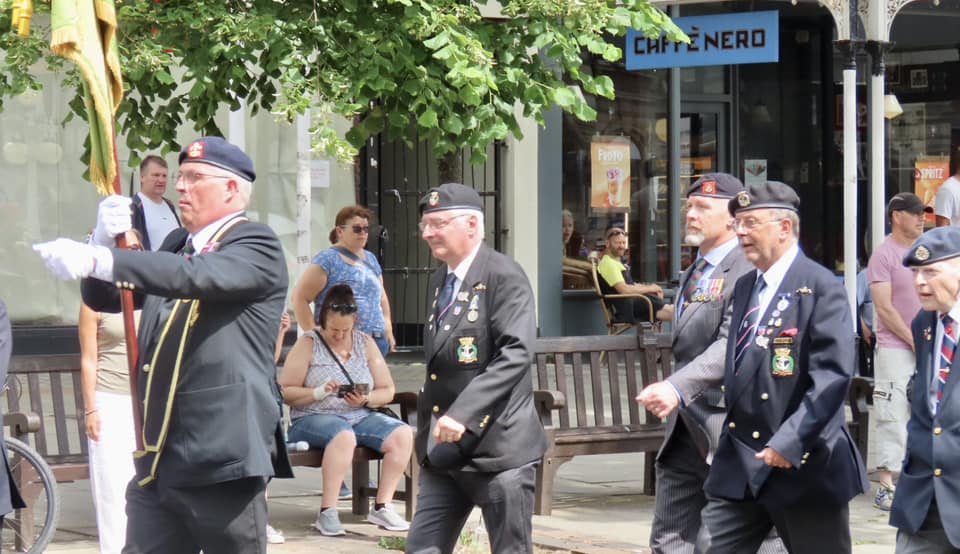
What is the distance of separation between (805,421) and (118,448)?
11.7 ft

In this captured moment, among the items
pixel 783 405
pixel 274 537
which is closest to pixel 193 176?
pixel 783 405

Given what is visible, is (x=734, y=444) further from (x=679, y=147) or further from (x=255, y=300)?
(x=679, y=147)

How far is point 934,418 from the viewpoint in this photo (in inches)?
209


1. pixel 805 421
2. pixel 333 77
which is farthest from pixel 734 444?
pixel 333 77

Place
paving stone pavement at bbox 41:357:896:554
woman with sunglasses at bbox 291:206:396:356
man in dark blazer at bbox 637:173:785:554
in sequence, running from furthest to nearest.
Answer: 1. woman with sunglasses at bbox 291:206:396:356
2. paving stone pavement at bbox 41:357:896:554
3. man in dark blazer at bbox 637:173:785:554

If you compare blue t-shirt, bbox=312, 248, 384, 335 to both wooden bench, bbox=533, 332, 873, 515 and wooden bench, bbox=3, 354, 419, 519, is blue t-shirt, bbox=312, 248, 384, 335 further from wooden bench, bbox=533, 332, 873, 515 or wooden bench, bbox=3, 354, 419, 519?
wooden bench, bbox=533, 332, 873, 515

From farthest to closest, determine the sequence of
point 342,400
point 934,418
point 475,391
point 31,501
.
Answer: point 342,400 < point 31,501 < point 475,391 < point 934,418

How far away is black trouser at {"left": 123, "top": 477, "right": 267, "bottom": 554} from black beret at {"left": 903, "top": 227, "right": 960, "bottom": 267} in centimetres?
234

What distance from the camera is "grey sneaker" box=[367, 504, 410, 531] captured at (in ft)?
28.4

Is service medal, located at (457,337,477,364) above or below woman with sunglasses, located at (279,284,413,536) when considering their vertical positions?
above

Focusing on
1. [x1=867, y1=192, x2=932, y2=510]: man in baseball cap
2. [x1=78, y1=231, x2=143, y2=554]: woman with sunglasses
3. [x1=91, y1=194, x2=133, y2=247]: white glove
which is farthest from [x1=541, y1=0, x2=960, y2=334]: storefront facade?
[x1=91, y1=194, x2=133, y2=247]: white glove

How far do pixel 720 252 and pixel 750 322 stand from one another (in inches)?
34.0

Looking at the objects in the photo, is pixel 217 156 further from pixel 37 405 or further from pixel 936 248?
pixel 37 405

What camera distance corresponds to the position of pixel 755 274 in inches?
232
